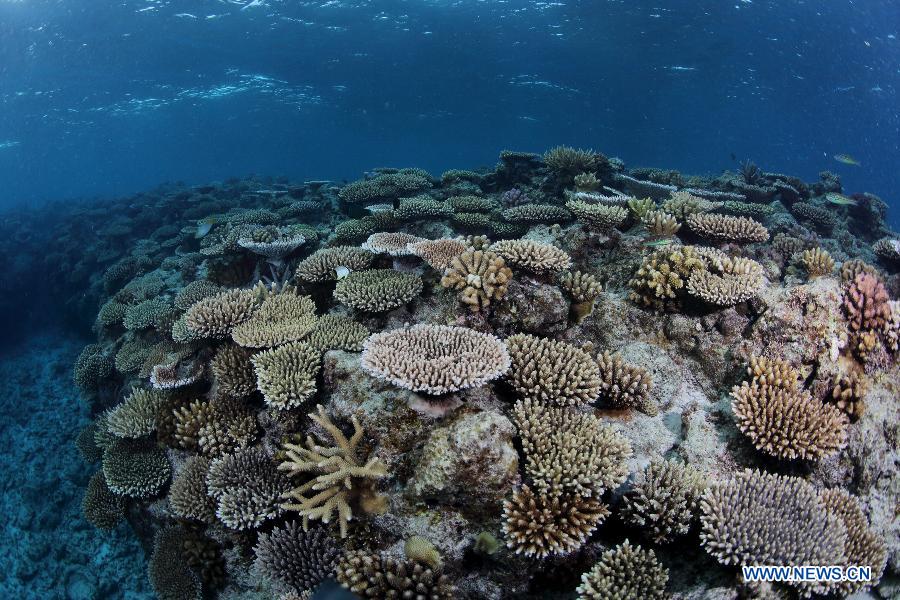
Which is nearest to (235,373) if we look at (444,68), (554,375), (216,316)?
(216,316)

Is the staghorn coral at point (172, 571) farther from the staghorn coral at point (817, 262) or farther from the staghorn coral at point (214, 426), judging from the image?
the staghorn coral at point (817, 262)

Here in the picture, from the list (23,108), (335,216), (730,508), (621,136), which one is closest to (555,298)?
(730,508)

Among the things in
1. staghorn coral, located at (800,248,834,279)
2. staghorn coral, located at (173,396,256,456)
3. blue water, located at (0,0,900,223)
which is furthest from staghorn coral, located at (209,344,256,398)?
blue water, located at (0,0,900,223)

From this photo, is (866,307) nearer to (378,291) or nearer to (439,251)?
(439,251)

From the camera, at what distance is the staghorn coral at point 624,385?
475cm

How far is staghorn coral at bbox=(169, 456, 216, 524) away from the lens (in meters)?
5.19

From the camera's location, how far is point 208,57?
120ft

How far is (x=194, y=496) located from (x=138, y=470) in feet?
5.30

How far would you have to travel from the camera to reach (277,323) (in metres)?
5.97

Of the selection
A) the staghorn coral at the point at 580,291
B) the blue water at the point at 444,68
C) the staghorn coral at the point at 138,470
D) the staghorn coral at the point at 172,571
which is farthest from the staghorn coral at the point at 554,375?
the blue water at the point at 444,68

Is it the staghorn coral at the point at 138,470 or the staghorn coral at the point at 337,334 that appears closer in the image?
the staghorn coral at the point at 337,334

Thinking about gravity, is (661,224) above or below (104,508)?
above

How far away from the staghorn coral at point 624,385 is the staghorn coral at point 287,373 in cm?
340

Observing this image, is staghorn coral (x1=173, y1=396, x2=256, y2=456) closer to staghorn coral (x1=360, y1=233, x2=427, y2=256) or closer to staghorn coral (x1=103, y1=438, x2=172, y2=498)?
staghorn coral (x1=103, y1=438, x2=172, y2=498)
